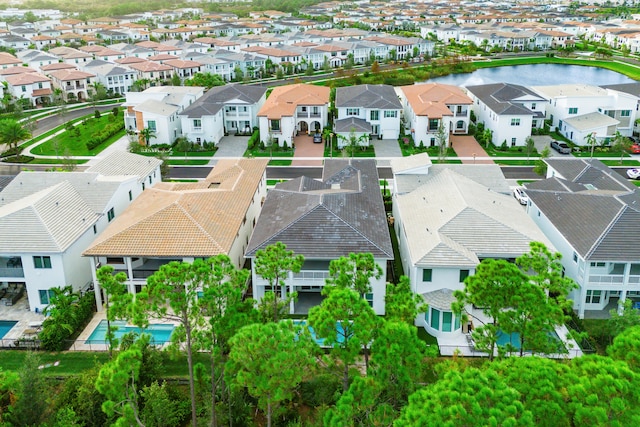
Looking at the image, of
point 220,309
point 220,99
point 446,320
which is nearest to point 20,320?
point 220,309

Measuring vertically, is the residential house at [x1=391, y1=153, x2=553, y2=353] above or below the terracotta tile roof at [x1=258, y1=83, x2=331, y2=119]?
below

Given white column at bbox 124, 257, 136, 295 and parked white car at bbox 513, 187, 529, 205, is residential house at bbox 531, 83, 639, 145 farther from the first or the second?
white column at bbox 124, 257, 136, 295

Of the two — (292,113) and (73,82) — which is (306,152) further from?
(73,82)

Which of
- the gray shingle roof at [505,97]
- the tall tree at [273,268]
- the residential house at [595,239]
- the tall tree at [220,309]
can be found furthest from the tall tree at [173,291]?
the gray shingle roof at [505,97]

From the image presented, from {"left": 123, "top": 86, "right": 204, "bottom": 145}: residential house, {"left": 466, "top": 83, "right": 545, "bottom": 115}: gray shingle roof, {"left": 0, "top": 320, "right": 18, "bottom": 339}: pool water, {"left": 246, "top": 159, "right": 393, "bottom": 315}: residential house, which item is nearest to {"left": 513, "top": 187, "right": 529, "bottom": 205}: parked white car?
{"left": 246, "top": 159, "right": 393, "bottom": 315}: residential house

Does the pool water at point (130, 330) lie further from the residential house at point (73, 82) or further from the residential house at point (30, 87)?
the residential house at point (73, 82)

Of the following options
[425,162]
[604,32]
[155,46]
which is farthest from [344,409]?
[604,32]
